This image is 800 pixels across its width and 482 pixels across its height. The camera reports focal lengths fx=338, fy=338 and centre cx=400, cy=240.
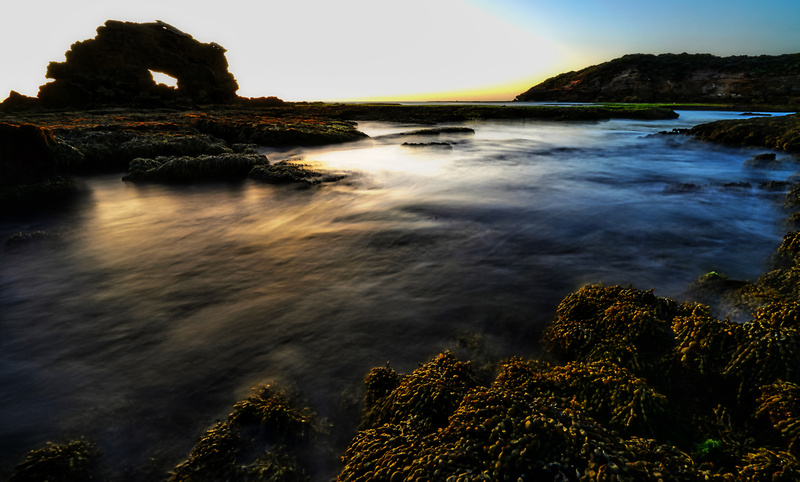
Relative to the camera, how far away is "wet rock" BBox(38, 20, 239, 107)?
41.6 m

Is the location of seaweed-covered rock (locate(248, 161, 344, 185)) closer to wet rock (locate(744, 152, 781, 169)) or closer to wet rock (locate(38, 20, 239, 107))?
wet rock (locate(744, 152, 781, 169))

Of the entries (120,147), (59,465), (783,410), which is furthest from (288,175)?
(783,410)

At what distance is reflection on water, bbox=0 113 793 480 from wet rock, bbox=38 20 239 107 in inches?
1769

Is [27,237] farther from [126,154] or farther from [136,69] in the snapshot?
[136,69]

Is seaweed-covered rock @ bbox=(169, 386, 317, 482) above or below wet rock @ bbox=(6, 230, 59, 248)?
below

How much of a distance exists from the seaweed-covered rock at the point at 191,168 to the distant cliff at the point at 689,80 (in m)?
87.2

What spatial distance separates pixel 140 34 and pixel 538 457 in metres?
70.3

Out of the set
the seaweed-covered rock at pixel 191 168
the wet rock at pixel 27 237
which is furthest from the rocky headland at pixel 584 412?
the seaweed-covered rock at pixel 191 168

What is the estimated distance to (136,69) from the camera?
4769cm

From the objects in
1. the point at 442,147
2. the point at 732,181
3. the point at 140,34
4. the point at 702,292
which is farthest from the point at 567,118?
the point at 140,34

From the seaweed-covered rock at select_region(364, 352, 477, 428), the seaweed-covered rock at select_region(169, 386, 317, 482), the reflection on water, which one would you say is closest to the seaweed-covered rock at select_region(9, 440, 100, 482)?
the reflection on water

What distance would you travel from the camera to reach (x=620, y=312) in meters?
3.37

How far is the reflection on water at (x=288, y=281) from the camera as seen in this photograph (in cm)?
309

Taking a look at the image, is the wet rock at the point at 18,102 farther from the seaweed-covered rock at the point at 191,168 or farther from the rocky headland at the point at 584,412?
the rocky headland at the point at 584,412
